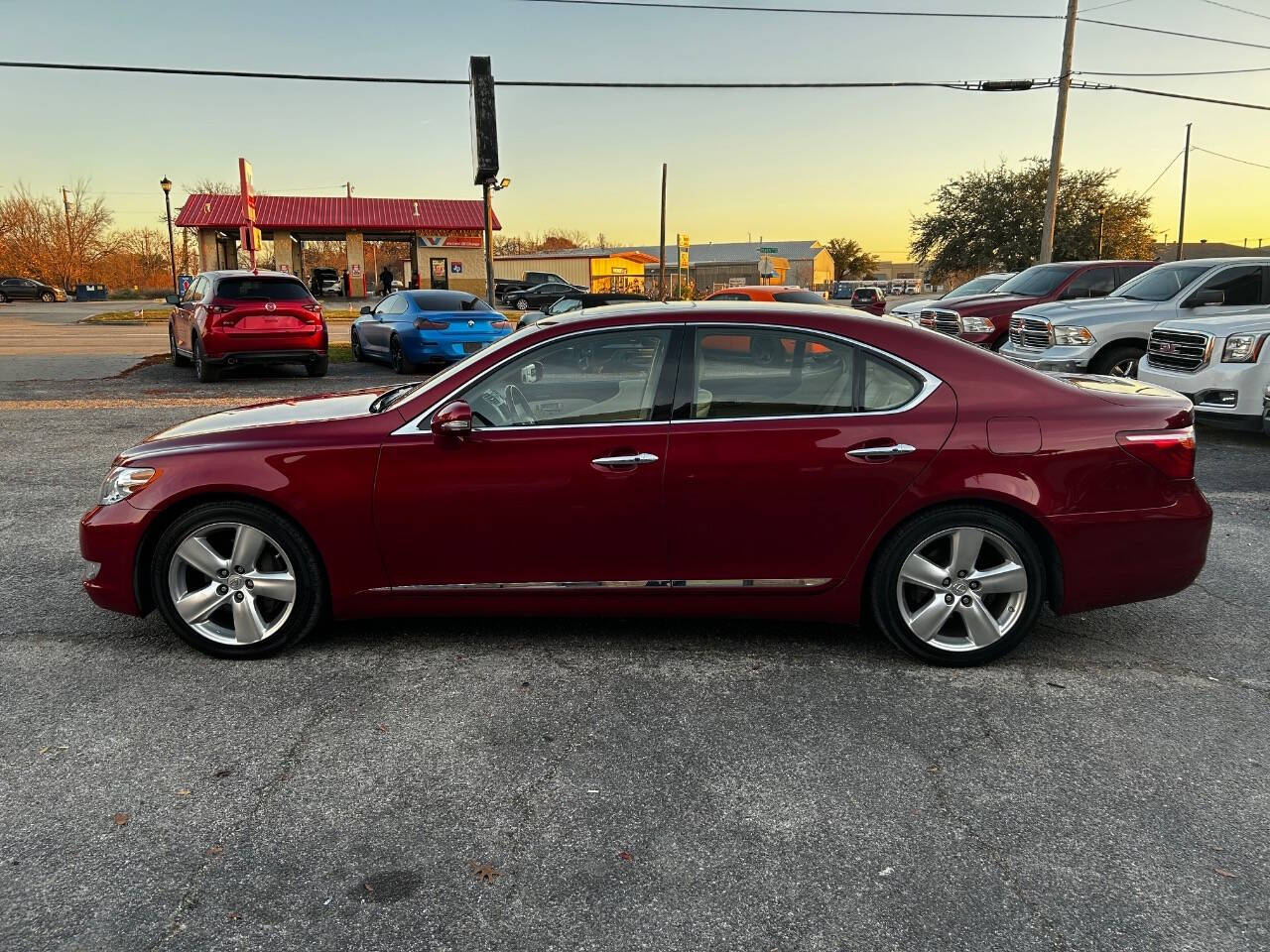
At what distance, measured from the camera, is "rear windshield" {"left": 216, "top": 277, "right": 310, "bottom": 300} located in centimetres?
1405

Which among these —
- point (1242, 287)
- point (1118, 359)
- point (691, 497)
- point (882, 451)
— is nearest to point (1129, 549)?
point (882, 451)

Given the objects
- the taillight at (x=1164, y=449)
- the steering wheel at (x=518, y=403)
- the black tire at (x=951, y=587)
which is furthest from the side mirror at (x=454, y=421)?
the taillight at (x=1164, y=449)

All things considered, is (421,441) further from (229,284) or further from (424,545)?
(229,284)

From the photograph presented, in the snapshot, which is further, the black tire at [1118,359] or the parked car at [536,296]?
the parked car at [536,296]

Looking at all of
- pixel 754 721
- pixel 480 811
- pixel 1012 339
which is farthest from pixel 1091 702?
pixel 1012 339

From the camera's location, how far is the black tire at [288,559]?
13.3 ft

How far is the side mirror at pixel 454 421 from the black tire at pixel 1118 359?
31.7 ft

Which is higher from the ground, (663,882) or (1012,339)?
(1012,339)

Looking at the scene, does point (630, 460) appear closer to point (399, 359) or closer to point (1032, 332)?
point (1032, 332)

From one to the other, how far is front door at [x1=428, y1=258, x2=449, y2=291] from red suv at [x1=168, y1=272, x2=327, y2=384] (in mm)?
34794

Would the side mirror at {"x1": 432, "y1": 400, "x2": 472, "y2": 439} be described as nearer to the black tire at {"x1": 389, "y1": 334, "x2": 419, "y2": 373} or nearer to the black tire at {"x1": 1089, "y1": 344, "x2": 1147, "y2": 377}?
the black tire at {"x1": 1089, "y1": 344, "x2": 1147, "y2": 377}

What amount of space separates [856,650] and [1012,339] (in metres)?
9.56

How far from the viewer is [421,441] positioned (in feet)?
13.1

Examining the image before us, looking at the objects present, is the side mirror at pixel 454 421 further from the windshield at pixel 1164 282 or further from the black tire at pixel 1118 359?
the windshield at pixel 1164 282
